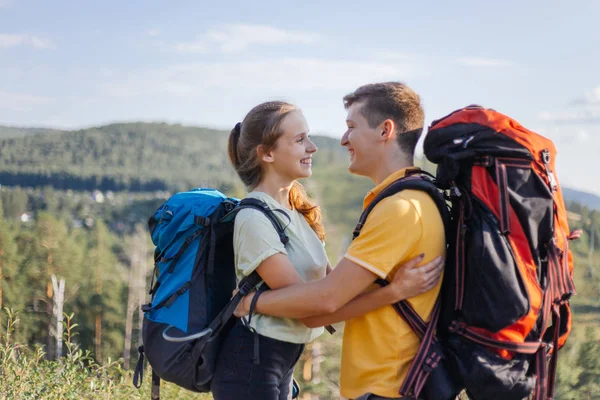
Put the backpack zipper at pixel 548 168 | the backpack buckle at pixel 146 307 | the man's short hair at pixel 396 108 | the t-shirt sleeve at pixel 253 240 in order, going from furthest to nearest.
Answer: the backpack buckle at pixel 146 307
the man's short hair at pixel 396 108
the t-shirt sleeve at pixel 253 240
the backpack zipper at pixel 548 168

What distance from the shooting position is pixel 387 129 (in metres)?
A: 3.08

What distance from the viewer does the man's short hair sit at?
3.09 m

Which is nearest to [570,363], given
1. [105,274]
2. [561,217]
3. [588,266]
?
[105,274]

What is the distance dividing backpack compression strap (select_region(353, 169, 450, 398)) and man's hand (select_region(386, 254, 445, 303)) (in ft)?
0.22

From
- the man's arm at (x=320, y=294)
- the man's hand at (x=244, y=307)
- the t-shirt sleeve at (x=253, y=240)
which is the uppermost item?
the t-shirt sleeve at (x=253, y=240)

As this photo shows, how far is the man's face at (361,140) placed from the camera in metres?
3.12

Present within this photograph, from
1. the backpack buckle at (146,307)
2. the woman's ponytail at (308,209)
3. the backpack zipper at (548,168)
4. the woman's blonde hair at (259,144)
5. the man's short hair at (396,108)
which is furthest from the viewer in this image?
the woman's ponytail at (308,209)

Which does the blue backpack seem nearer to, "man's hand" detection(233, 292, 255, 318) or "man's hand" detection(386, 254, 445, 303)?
"man's hand" detection(233, 292, 255, 318)

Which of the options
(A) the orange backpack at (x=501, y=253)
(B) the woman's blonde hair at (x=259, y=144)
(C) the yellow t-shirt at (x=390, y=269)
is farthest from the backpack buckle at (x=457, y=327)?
(B) the woman's blonde hair at (x=259, y=144)

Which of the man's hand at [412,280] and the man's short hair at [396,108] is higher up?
the man's short hair at [396,108]

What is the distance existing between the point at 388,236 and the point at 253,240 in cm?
64

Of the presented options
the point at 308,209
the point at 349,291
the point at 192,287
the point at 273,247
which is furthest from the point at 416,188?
the point at 192,287

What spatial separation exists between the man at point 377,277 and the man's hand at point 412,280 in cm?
3

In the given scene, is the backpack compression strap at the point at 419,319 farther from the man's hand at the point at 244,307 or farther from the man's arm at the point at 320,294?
the man's hand at the point at 244,307
